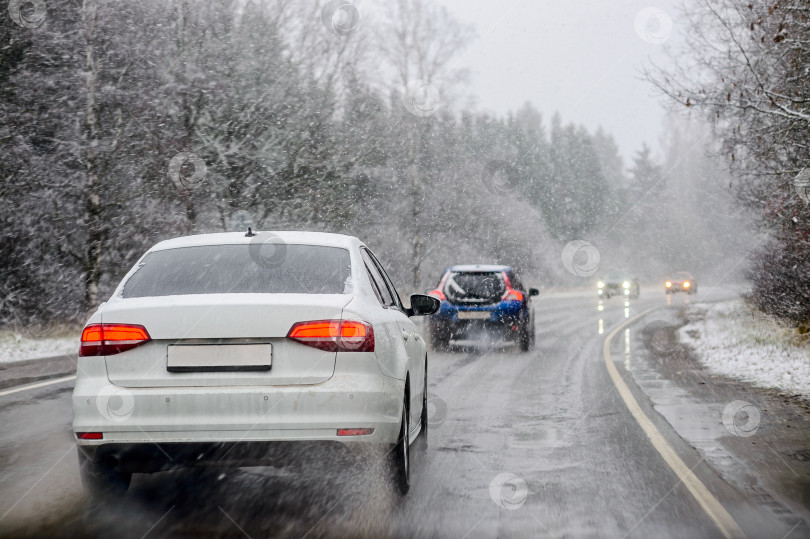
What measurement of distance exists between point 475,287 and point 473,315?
546mm

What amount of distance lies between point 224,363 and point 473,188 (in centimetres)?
5110

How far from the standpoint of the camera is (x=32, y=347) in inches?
642

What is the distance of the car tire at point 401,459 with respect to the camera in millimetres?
4957

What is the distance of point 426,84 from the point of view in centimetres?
4219

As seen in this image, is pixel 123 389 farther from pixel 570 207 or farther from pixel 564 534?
pixel 570 207

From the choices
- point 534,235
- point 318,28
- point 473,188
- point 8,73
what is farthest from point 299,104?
point 534,235
